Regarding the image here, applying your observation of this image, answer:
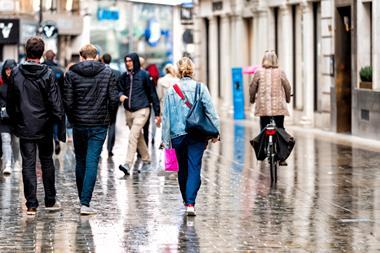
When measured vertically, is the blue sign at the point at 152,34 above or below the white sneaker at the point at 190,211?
above

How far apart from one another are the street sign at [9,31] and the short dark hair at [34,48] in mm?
32415

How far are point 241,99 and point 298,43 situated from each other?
16.8 ft

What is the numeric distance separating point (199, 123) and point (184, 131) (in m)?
0.23

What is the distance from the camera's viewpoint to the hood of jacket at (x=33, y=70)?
49.2ft

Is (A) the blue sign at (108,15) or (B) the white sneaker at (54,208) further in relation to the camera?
(A) the blue sign at (108,15)

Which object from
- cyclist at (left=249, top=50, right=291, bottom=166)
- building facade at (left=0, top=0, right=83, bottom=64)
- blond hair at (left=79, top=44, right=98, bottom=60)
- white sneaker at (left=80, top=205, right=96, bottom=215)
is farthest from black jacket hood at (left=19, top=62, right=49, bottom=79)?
building facade at (left=0, top=0, right=83, bottom=64)

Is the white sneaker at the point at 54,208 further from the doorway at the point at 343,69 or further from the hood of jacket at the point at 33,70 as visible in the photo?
the doorway at the point at 343,69

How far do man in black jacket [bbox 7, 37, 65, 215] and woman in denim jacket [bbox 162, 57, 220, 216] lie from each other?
1243 mm

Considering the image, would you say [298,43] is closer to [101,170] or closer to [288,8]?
[288,8]

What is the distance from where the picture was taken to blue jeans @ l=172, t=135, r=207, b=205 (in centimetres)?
1484

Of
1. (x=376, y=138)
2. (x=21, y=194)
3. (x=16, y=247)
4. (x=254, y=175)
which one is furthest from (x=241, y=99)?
(x=16, y=247)

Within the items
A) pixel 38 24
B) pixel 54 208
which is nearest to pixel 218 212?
pixel 54 208

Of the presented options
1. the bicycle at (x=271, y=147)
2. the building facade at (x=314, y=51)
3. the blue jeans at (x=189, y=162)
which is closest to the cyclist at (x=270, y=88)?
the bicycle at (x=271, y=147)

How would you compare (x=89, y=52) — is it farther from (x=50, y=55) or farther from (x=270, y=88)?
(x=50, y=55)
